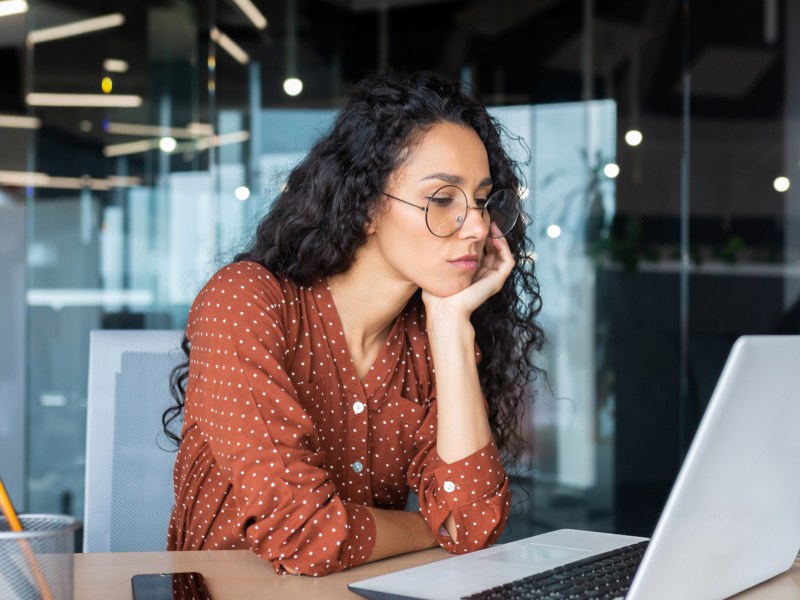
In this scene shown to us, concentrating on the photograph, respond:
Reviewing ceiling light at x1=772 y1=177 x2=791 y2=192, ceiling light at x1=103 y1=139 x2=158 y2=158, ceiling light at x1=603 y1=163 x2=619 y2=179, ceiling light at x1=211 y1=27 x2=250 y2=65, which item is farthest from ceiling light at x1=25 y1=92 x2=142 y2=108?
ceiling light at x1=772 y1=177 x2=791 y2=192

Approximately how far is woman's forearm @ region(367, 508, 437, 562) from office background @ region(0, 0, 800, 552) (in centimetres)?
244

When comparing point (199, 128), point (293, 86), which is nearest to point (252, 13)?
point (293, 86)

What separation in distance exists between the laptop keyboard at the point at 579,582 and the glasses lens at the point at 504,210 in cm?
71

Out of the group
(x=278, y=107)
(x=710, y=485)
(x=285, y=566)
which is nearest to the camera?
(x=710, y=485)

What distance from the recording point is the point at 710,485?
34.2 inches

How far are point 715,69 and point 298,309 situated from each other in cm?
264

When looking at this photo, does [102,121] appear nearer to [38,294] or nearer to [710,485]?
[38,294]

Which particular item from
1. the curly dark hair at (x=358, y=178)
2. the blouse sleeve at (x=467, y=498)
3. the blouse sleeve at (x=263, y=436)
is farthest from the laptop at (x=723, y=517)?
the curly dark hair at (x=358, y=178)

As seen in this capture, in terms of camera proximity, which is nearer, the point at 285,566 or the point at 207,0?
the point at 285,566

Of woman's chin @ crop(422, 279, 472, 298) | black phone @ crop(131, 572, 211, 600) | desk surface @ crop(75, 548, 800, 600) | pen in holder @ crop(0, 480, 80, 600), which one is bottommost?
desk surface @ crop(75, 548, 800, 600)

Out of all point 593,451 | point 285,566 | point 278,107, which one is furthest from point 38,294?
point 285,566

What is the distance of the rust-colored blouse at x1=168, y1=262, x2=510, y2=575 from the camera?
126 cm

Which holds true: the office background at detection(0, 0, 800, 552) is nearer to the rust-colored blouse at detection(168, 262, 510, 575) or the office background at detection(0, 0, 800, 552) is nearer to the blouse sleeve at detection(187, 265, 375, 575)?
the rust-colored blouse at detection(168, 262, 510, 575)

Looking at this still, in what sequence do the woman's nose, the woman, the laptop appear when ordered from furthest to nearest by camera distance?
the woman's nose, the woman, the laptop
